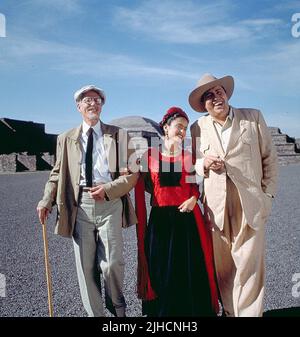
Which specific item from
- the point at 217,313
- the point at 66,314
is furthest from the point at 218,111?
the point at 66,314

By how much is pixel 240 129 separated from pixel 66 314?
2.18 m

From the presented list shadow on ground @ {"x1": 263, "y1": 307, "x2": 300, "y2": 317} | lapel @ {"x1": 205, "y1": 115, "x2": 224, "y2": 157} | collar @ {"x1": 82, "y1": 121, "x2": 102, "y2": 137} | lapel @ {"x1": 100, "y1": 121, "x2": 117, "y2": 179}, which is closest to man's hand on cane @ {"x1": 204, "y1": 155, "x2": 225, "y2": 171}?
lapel @ {"x1": 205, "y1": 115, "x2": 224, "y2": 157}

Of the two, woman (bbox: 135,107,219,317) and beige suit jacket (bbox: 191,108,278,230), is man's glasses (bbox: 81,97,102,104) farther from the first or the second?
beige suit jacket (bbox: 191,108,278,230)

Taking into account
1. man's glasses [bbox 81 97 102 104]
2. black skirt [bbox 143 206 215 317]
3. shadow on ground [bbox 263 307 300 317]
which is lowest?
shadow on ground [bbox 263 307 300 317]

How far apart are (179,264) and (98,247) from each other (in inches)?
25.2

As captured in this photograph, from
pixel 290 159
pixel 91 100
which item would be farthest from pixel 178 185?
pixel 290 159

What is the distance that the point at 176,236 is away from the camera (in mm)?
3229

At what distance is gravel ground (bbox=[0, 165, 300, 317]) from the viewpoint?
3.87 metres

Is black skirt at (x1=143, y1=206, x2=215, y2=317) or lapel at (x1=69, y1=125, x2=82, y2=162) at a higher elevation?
lapel at (x1=69, y1=125, x2=82, y2=162)

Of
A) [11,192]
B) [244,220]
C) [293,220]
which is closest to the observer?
[244,220]

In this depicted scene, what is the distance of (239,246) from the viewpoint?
10.6 ft

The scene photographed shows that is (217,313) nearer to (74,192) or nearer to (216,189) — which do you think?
(216,189)

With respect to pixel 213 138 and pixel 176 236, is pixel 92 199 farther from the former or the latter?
pixel 213 138

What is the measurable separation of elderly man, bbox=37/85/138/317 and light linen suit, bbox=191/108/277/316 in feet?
2.14
